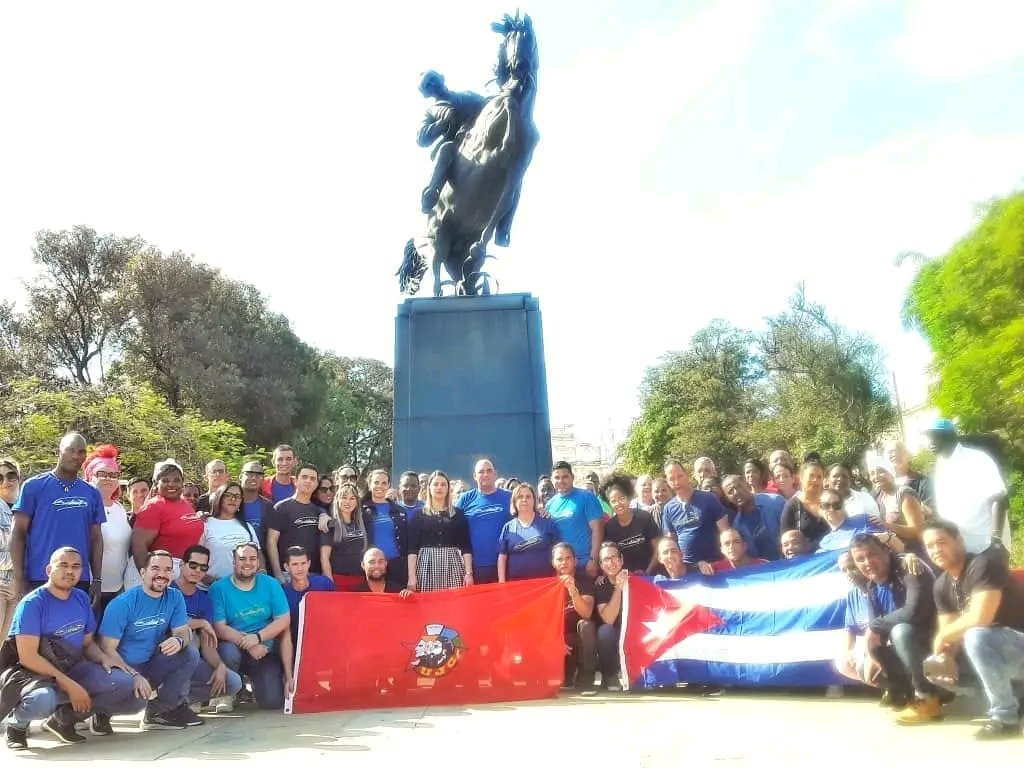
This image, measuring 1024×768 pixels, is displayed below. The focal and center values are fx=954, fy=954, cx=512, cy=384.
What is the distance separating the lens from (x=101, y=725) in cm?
592

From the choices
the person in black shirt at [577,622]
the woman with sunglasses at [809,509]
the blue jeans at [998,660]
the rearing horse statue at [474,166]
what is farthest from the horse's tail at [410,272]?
the blue jeans at [998,660]

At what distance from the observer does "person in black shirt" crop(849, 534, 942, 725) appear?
17.6ft

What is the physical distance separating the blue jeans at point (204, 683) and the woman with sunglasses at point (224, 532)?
0.83 metres

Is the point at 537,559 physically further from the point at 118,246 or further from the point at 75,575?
the point at 118,246

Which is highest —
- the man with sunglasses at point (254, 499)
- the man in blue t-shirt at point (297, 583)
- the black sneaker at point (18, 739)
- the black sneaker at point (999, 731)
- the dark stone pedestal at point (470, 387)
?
the dark stone pedestal at point (470, 387)

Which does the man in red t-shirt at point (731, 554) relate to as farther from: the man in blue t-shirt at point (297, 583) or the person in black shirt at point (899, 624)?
the man in blue t-shirt at point (297, 583)

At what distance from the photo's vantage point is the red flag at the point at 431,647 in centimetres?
676

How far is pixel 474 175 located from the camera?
40.1 ft

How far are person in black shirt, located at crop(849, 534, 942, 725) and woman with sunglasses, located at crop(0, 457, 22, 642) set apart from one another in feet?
18.1

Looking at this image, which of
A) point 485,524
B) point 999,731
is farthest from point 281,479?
point 999,731

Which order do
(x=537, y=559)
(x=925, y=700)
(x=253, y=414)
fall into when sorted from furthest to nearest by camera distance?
(x=253, y=414) → (x=537, y=559) → (x=925, y=700)

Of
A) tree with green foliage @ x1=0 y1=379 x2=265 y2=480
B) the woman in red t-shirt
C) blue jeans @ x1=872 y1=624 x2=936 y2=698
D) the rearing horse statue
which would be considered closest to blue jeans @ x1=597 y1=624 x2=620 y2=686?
blue jeans @ x1=872 y1=624 x2=936 y2=698

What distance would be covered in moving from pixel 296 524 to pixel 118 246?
102 ft

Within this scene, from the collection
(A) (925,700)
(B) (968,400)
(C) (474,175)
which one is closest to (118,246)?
(C) (474,175)
